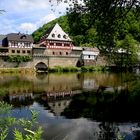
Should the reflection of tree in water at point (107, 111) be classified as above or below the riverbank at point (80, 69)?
above

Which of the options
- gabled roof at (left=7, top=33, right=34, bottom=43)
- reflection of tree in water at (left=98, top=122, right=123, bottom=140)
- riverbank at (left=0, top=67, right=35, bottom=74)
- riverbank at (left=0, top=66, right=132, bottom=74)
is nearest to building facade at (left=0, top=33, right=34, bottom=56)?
gabled roof at (left=7, top=33, right=34, bottom=43)

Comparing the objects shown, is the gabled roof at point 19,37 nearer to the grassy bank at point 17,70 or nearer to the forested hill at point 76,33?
the grassy bank at point 17,70

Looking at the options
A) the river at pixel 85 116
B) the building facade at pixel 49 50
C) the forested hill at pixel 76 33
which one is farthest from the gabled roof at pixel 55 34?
the river at pixel 85 116

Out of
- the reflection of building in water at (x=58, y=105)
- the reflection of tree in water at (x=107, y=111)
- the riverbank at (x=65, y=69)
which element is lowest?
the riverbank at (x=65, y=69)

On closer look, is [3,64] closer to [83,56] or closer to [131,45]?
[83,56]

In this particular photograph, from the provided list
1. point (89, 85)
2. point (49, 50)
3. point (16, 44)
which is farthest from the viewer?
point (49, 50)

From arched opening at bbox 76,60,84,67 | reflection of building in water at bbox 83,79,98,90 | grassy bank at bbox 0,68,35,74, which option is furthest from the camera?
arched opening at bbox 76,60,84,67

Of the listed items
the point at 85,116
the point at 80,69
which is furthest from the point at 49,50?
the point at 85,116

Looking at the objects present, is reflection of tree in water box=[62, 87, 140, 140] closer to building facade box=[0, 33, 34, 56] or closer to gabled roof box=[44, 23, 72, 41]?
building facade box=[0, 33, 34, 56]

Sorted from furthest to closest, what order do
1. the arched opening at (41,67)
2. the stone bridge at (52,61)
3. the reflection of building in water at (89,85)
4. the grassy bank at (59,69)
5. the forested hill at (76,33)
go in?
the stone bridge at (52,61)
the arched opening at (41,67)
the grassy bank at (59,69)
the reflection of building in water at (89,85)
the forested hill at (76,33)

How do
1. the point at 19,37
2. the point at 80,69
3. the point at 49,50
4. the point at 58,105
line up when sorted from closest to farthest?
the point at 58,105
the point at 19,37
the point at 80,69
the point at 49,50

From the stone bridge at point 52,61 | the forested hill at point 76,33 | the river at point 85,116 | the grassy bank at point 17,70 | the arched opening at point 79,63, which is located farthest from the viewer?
the arched opening at point 79,63

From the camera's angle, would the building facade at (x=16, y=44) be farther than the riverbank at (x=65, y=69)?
Yes

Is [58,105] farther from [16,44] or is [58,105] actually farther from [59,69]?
[16,44]
